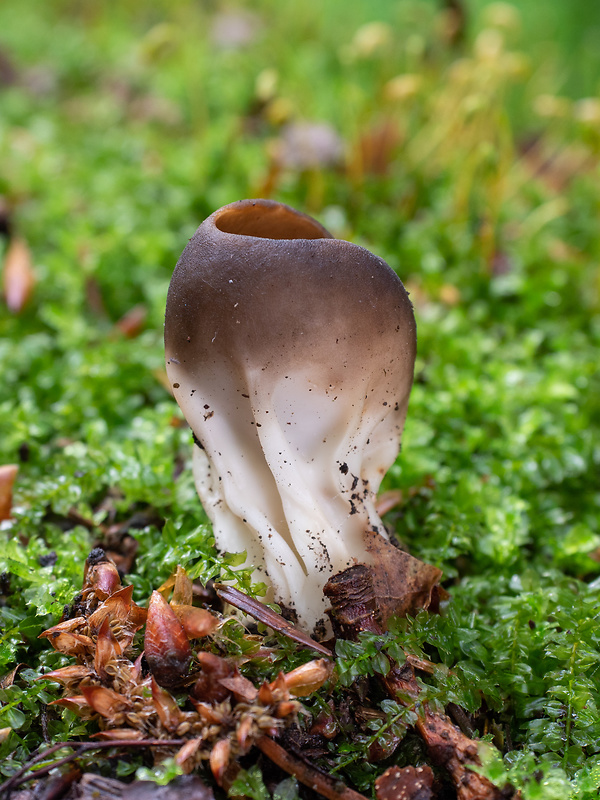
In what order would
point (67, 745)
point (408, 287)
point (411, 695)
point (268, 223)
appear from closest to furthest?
1. point (67, 745)
2. point (411, 695)
3. point (268, 223)
4. point (408, 287)

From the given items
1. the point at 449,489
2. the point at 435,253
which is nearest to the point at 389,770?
the point at 449,489

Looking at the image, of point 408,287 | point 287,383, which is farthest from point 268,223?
point 408,287

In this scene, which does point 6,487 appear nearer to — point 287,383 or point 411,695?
point 287,383

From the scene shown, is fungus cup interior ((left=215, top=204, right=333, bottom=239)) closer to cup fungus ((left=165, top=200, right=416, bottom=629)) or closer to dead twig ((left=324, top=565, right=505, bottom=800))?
cup fungus ((left=165, top=200, right=416, bottom=629))

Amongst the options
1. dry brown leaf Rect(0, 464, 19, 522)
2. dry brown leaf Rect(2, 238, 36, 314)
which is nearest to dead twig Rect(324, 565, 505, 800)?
dry brown leaf Rect(0, 464, 19, 522)

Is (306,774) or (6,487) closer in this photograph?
(306,774)

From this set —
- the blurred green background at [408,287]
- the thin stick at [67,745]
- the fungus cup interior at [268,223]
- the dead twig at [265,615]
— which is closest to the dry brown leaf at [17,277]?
the blurred green background at [408,287]
